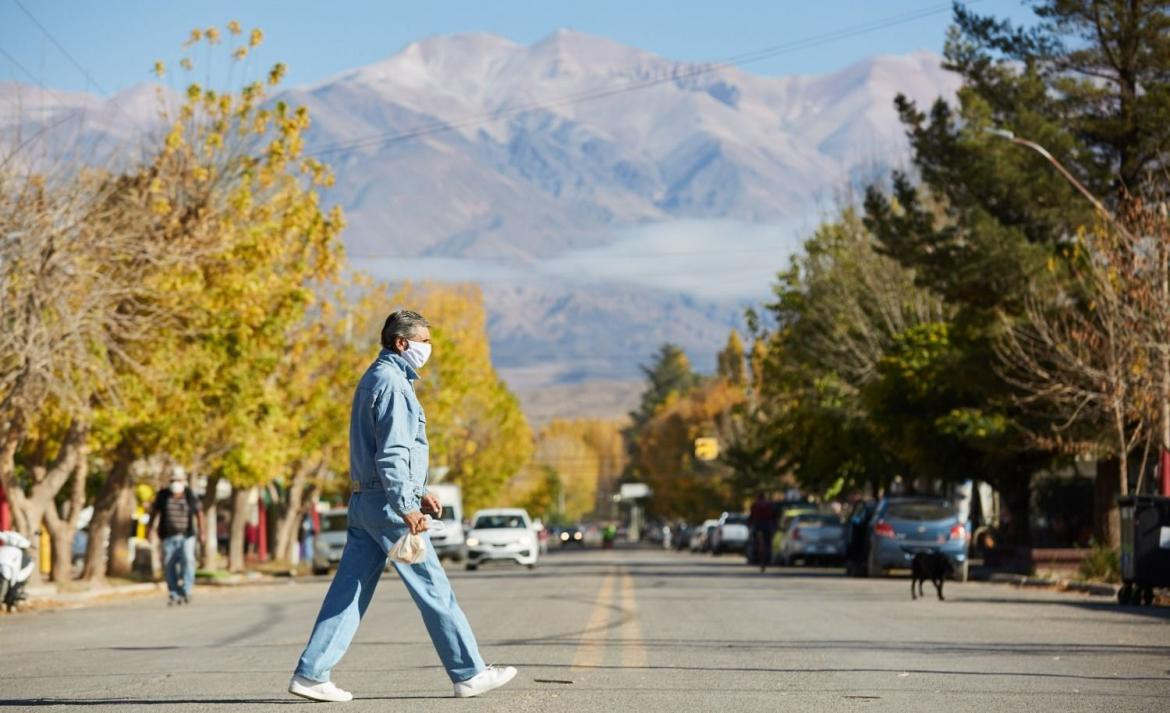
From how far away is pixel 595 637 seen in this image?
16.6 meters

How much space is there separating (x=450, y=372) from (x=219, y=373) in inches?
1327

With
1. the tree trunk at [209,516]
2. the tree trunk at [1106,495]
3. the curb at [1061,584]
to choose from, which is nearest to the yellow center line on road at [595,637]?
the curb at [1061,584]

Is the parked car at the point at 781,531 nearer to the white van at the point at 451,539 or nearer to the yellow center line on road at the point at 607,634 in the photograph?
the white van at the point at 451,539

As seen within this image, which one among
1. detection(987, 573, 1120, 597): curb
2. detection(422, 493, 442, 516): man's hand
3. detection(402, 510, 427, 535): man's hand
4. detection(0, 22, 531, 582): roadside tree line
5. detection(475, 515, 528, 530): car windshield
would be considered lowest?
detection(987, 573, 1120, 597): curb

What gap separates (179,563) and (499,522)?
800 inches

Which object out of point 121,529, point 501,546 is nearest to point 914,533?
point 501,546

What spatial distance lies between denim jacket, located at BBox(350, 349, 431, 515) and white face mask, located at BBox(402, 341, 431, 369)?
145mm

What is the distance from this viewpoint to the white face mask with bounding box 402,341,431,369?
1020 cm

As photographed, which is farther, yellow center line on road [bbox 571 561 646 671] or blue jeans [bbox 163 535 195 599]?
blue jeans [bbox 163 535 195 599]

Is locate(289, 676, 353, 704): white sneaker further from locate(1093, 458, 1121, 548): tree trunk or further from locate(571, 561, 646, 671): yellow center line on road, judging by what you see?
locate(1093, 458, 1121, 548): tree trunk

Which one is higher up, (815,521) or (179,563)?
(815,521)

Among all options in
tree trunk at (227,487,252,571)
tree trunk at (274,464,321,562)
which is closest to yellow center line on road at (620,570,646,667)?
tree trunk at (227,487,252,571)

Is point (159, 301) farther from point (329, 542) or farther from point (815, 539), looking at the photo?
point (815, 539)

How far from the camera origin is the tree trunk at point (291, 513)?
52219 millimetres
